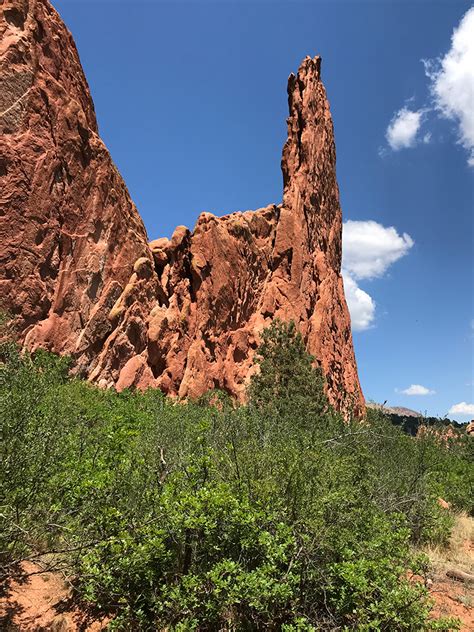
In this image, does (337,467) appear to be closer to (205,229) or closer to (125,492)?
(125,492)

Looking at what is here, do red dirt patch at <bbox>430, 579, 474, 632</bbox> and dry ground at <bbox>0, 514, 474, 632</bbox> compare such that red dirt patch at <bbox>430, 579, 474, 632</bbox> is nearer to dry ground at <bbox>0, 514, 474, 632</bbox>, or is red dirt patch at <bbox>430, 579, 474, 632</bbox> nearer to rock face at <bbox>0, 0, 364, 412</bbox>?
dry ground at <bbox>0, 514, 474, 632</bbox>

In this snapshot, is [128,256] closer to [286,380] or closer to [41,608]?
[286,380]

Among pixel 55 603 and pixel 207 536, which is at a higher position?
pixel 207 536

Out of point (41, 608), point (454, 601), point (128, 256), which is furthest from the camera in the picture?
point (128, 256)

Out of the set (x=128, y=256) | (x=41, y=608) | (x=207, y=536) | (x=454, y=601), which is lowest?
(x=41, y=608)

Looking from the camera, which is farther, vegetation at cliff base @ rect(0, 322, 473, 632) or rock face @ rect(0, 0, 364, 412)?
rock face @ rect(0, 0, 364, 412)

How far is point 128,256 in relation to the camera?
80.3ft

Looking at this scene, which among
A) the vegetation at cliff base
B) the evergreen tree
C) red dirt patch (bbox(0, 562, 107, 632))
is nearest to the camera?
the vegetation at cliff base

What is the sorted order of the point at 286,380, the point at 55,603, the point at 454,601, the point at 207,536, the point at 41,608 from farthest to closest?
the point at 286,380 < the point at 454,601 < the point at 55,603 < the point at 41,608 < the point at 207,536

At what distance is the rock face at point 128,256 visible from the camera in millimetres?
18656

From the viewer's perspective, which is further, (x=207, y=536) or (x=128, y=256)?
(x=128, y=256)

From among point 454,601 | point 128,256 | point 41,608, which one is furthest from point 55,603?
point 128,256

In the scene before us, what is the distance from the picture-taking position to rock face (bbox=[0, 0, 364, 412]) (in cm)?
1866

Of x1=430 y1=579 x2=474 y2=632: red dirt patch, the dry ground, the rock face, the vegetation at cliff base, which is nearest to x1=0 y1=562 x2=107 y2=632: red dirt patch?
the dry ground
